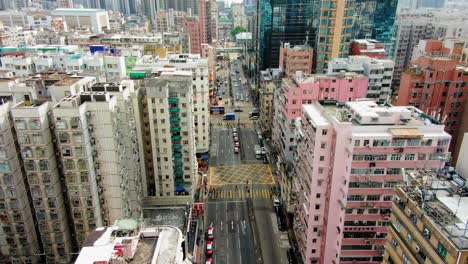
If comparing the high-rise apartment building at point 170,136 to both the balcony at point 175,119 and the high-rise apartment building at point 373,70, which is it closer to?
the balcony at point 175,119

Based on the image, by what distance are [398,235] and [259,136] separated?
280 feet

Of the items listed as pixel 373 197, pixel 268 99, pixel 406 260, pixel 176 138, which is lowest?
pixel 268 99

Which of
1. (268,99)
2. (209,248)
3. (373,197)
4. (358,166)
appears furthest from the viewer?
(268,99)

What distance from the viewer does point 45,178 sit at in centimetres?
4616

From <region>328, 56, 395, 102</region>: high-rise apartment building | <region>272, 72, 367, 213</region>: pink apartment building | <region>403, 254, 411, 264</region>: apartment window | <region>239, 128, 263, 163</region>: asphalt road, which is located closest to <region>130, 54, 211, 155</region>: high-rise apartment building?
<region>239, 128, 263, 163</region>: asphalt road

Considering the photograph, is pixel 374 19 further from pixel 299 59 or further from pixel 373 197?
pixel 373 197

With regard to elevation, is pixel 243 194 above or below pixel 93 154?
below

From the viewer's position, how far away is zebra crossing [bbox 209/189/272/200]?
86750 millimetres

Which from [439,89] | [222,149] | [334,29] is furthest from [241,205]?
[334,29]

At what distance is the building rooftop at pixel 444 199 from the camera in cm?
2890

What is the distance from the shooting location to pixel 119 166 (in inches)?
1949

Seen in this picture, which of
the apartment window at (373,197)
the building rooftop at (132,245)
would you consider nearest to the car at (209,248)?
the apartment window at (373,197)

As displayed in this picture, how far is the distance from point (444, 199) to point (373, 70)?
197 feet

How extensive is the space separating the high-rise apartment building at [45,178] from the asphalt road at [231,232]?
2920 centimetres
